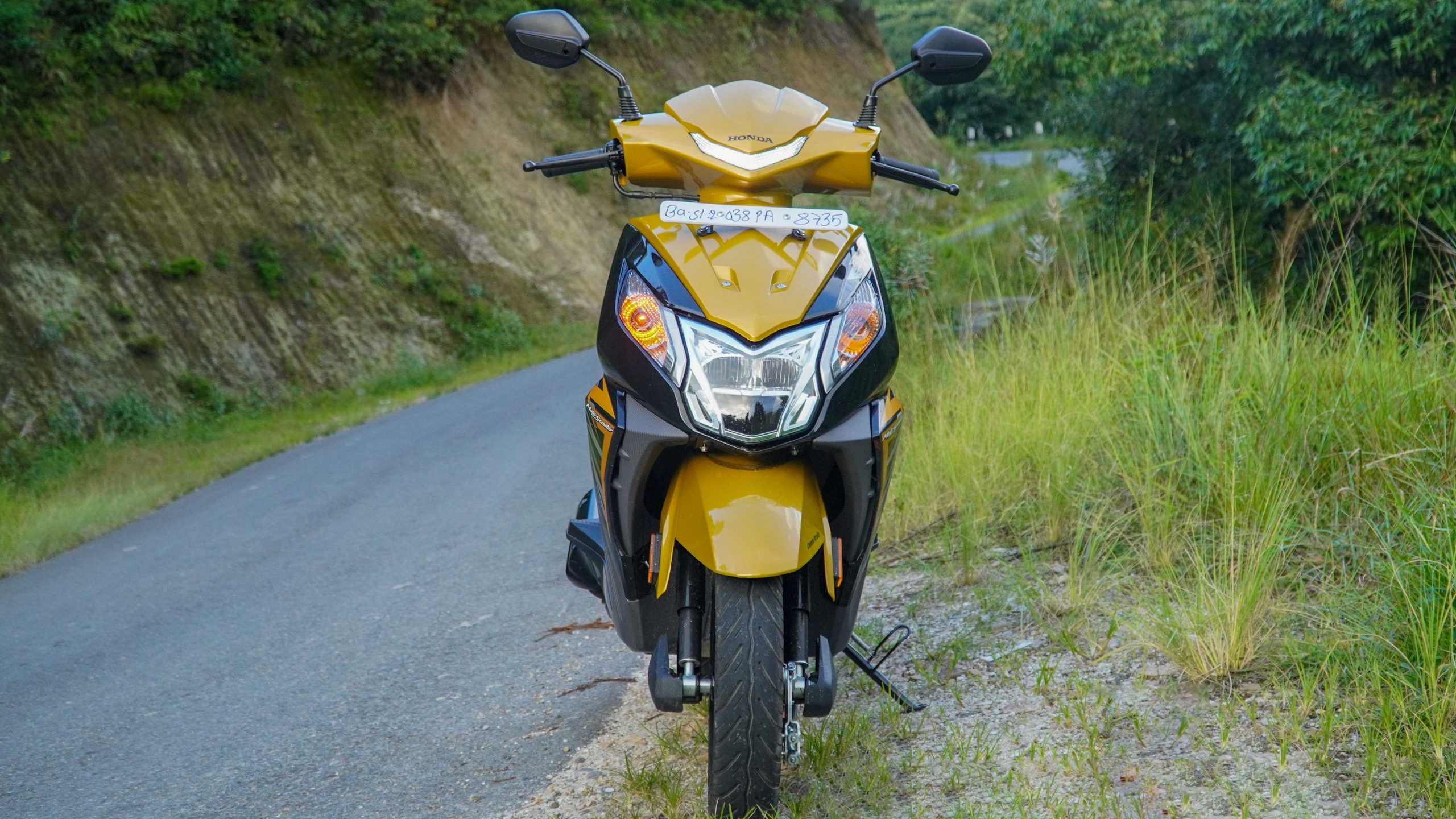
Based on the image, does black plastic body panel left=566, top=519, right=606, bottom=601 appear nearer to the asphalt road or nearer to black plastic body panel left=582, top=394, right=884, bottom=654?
black plastic body panel left=582, top=394, right=884, bottom=654

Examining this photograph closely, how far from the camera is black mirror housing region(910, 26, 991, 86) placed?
316cm

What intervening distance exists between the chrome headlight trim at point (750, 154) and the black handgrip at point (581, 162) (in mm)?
268

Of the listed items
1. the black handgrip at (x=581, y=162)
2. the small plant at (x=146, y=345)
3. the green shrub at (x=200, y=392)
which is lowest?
the green shrub at (x=200, y=392)

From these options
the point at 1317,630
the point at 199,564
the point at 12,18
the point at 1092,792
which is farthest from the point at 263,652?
the point at 12,18

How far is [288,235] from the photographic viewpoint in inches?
651

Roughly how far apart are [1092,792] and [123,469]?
986 centimetres

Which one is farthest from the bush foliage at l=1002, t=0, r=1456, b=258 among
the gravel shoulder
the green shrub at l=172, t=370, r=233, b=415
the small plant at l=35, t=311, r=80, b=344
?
the small plant at l=35, t=311, r=80, b=344

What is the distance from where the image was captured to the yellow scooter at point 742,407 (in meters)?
2.65

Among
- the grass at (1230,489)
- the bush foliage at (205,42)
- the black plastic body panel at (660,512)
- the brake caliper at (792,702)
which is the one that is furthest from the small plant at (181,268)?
the brake caliper at (792,702)

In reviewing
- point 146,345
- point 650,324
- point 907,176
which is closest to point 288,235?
point 146,345

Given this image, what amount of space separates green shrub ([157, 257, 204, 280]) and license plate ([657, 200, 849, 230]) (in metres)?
13.3

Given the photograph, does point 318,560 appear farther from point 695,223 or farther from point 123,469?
point 123,469

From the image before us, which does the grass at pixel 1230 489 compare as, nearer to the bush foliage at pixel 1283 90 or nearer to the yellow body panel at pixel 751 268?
the bush foliage at pixel 1283 90

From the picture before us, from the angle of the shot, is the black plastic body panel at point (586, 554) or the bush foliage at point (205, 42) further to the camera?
the bush foliage at point (205, 42)
